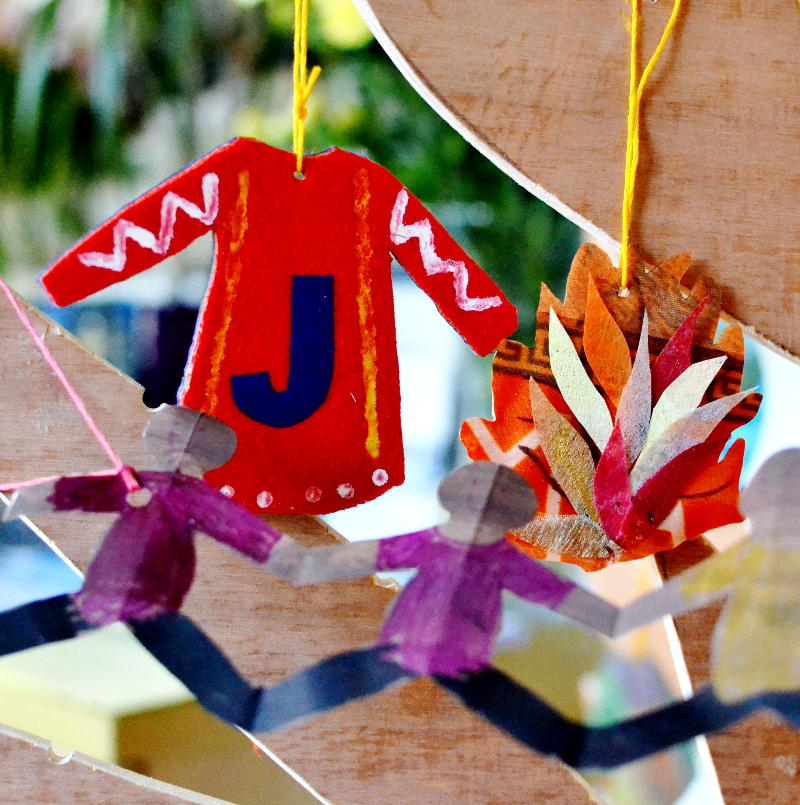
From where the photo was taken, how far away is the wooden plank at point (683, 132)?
467 mm

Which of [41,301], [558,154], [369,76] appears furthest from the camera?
[369,76]

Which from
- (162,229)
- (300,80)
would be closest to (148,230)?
(162,229)

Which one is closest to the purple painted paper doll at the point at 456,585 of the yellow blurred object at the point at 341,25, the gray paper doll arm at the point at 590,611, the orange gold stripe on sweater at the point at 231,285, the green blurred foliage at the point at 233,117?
the gray paper doll arm at the point at 590,611

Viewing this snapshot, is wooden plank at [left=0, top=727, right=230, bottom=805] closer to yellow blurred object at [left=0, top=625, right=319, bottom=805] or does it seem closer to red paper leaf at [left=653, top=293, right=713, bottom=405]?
yellow blurred object at [left=0, top=625, right=319, bottom=805]

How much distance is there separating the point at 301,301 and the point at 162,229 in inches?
3.0

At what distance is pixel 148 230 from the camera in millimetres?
422

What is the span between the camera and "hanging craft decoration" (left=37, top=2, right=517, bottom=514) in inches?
17.1

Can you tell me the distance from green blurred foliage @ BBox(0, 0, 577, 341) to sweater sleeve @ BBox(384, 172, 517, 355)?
0.64 meters

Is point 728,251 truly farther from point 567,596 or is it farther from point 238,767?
point 238,767

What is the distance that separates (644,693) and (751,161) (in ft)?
0.95

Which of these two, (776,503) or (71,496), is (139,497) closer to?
(71,496)

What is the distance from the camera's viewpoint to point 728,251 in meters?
0.48

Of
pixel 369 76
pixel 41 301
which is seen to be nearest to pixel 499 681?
pixel 41 301

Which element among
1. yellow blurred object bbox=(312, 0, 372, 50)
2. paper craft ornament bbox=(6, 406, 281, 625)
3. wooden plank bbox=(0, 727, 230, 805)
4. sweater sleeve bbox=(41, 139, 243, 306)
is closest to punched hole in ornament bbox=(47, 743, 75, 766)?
wooden plank bbox=(0, 727, 230, 805)
